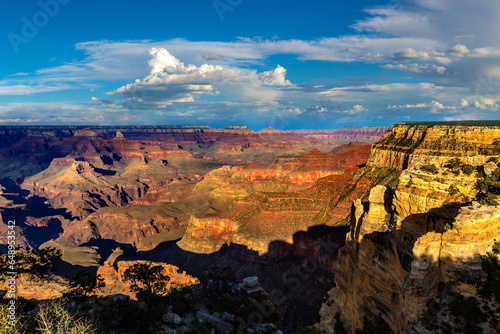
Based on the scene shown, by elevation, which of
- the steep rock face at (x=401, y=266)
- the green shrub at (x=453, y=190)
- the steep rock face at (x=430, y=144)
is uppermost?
the steep rock face at (x=430, y=144)

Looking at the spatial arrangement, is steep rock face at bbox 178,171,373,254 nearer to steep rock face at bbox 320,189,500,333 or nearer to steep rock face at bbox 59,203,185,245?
steep rock face at bbox 59,203,185,245

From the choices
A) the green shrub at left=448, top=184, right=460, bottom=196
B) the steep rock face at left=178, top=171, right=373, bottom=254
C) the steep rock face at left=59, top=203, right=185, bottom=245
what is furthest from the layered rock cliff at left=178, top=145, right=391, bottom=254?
the green shrub at left=448, top=184, right=460, bottom=196

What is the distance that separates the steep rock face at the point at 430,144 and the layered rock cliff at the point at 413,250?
19.6 meters

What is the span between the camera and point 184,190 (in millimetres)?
199625

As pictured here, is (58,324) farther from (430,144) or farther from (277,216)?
(277,216)

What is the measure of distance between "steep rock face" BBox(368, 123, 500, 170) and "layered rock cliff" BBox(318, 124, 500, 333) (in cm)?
1961

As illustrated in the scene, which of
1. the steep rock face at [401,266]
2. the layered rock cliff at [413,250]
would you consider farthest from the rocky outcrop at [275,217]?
the steep rock face at [401,266]

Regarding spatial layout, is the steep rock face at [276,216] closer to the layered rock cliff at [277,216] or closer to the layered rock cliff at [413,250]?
the layered rock cliff at [277,216]

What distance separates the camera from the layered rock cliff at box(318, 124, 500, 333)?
16859 mm

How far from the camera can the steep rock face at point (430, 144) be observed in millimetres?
53906

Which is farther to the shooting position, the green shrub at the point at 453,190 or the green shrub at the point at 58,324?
the green shrub at the point at 453,190

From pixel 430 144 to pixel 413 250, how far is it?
55.5 metres

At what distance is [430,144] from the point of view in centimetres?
6475

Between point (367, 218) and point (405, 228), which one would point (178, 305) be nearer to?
point (367, 218)
